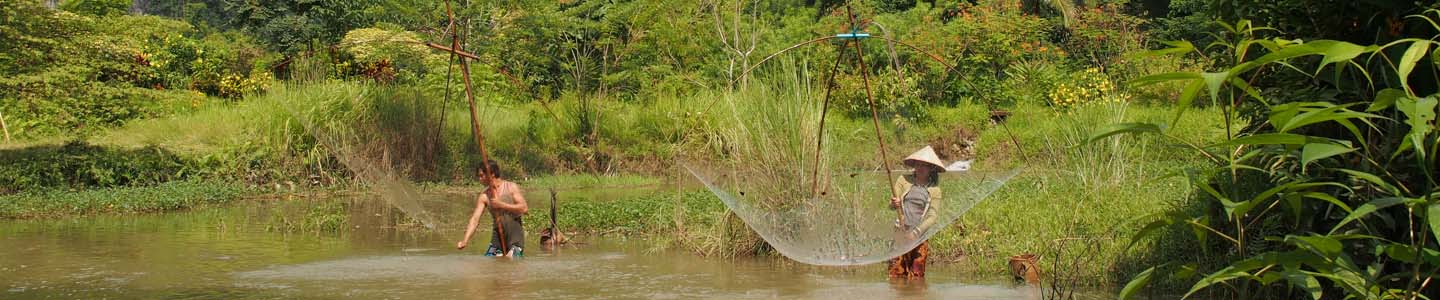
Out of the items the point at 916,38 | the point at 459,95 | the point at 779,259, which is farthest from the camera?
the point at 916,38

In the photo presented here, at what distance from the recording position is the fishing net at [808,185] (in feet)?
26.7

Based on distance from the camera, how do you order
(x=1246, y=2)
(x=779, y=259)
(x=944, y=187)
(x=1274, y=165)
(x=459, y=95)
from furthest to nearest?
(x=459, y=95) → (x=779, y=259) → (x=944, y=187) → (x=1246, y=2) → (x=1274, y=165)

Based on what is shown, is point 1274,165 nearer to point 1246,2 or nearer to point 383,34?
point 1246,2

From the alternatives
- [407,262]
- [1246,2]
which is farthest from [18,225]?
[1246,2]

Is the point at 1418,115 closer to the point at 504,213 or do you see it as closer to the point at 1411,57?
the point at 1411,57

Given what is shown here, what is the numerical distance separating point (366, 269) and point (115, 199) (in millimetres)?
5773

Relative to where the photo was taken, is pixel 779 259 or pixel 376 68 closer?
pixel 779 259

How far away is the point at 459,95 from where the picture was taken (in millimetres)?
18422

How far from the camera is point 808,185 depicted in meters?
9.13

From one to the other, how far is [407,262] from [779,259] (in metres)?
2.97

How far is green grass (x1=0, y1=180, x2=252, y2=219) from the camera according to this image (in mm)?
12953

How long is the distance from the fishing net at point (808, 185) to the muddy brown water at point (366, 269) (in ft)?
1.23

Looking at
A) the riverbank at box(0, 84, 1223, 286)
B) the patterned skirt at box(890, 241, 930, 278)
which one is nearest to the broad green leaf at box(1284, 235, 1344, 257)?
the riverbank at box(0, 84, 1223, 286)

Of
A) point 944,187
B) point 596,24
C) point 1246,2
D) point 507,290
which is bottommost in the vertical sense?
point 507,290
